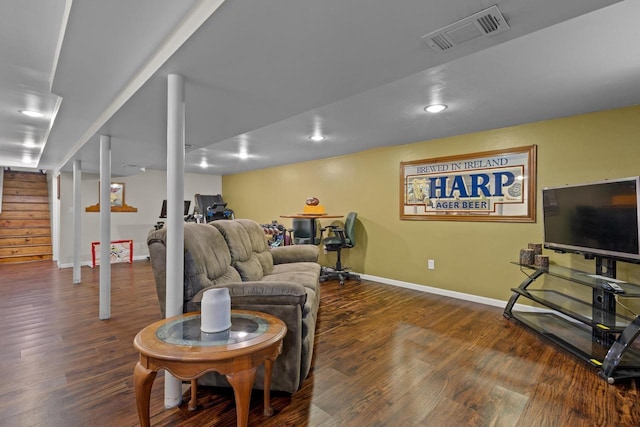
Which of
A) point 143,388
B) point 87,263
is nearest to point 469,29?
point 143,388

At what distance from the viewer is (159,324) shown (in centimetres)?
159

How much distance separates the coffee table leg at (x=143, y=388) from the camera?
1.35m

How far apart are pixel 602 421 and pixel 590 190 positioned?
189 centimetres

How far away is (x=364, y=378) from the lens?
6.74 ft

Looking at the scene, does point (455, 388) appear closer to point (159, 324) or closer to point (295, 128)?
point (159, 324)

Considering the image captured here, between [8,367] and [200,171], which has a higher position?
[200,171]

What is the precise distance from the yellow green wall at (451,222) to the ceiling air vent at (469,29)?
2.62m

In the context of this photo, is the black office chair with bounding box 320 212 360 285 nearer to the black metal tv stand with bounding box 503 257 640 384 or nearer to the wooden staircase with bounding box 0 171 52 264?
the black metal tv stand with bounding box 503 257 640 384

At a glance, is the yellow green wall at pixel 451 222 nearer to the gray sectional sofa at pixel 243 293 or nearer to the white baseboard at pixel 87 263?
the gray sectional sofa at pixel 243 293

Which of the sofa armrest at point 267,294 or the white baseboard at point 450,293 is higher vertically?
the sofa armrest at point 267,294

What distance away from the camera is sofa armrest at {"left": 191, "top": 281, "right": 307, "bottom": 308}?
1.80 m

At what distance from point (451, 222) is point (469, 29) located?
3128 mm

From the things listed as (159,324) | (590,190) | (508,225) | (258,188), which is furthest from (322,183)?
(159,324)

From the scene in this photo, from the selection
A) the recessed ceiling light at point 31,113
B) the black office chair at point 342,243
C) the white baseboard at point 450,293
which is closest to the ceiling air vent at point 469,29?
the white baseboard at point 450,293
